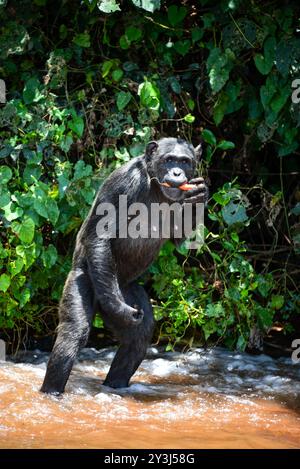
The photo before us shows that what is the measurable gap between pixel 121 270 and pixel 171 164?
975 millimetres

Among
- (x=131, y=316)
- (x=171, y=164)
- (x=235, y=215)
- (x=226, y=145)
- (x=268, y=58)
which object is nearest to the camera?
(x=131, y=316)

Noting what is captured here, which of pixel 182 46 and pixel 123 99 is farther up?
pixel 182 46

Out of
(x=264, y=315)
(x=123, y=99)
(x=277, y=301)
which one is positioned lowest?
(x=264, y=315)

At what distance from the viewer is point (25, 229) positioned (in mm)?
7973

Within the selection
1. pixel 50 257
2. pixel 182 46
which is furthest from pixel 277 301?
pixel 182 46

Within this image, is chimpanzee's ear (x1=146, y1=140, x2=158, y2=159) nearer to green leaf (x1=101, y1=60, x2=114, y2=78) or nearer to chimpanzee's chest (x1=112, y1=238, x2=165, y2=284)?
chimpanzee's chest (x1=112, y1=238, x2=165, y2=284)

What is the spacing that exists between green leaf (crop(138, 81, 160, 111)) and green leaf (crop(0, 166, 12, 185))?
1474mm

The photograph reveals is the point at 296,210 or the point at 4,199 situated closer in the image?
the point at 4,199

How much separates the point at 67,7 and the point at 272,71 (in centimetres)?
225

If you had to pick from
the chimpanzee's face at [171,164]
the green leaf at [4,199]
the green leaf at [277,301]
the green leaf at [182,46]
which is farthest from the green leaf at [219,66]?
the green leaf at [4,199]

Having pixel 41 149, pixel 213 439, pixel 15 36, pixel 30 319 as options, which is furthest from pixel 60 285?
pixel 213 439

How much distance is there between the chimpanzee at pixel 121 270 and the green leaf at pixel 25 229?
0.90 metres

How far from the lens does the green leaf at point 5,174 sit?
810 centimetres

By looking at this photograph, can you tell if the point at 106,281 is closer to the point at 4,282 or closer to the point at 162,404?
the point at 162,404
